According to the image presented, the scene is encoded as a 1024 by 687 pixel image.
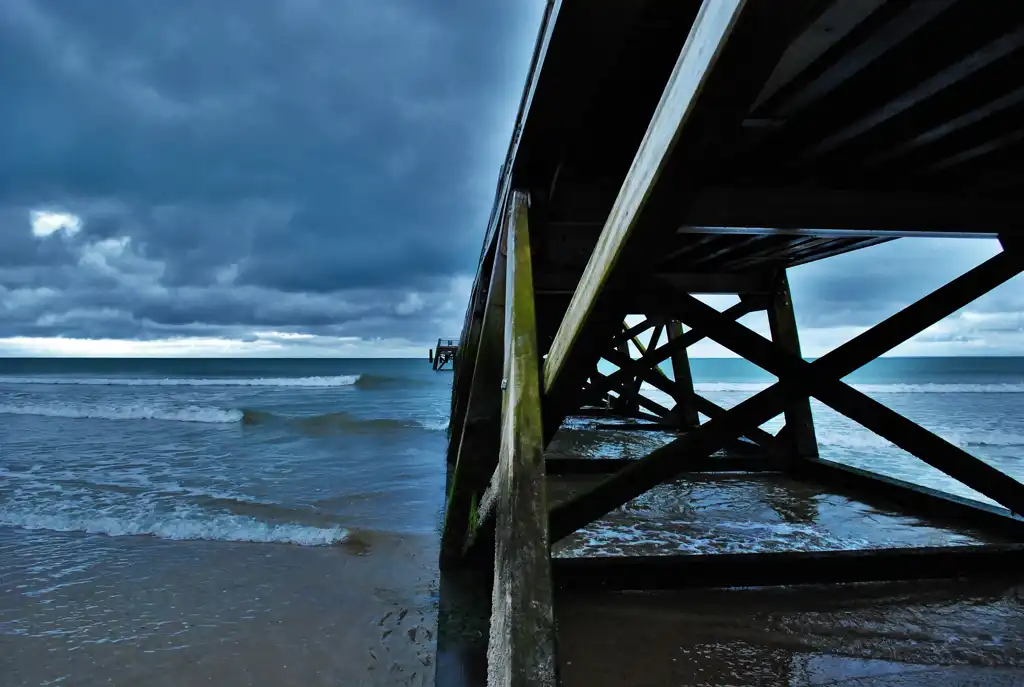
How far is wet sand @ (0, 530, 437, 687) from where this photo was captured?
317 centimetres

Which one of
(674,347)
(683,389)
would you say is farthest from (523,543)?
(683,389)

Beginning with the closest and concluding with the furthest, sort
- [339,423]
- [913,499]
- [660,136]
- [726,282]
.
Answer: [660,136], [913,499], [726,282], [339,423]

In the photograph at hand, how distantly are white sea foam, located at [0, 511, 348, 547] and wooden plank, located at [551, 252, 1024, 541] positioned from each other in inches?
155

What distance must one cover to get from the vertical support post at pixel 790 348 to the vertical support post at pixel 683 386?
1.74 m

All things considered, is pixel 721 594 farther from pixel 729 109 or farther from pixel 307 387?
pixel 307 387

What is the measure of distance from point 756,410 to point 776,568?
2.96 ft

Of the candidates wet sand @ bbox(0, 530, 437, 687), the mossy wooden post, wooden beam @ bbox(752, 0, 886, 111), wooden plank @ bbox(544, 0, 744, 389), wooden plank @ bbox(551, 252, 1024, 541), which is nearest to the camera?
wooden plank @ bbox(544, 0, 744, 389)

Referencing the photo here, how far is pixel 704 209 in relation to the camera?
2.92m

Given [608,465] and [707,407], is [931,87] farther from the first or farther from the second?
[707,407]

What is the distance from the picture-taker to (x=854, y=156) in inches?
106

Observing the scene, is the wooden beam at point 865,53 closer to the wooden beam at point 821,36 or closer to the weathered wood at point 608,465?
the wooden beam at point 821,36

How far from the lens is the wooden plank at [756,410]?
236 cm

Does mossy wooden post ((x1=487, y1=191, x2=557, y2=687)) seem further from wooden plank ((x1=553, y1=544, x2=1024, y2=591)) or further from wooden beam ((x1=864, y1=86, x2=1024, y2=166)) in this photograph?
wooden beam ((x1=864, y1=86, x2=1024, y2=166))

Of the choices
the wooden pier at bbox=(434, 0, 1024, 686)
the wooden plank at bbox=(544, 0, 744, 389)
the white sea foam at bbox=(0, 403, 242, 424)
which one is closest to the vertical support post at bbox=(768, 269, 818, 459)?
the wooden pier at bbox=(434, 0, 1024, 686)
